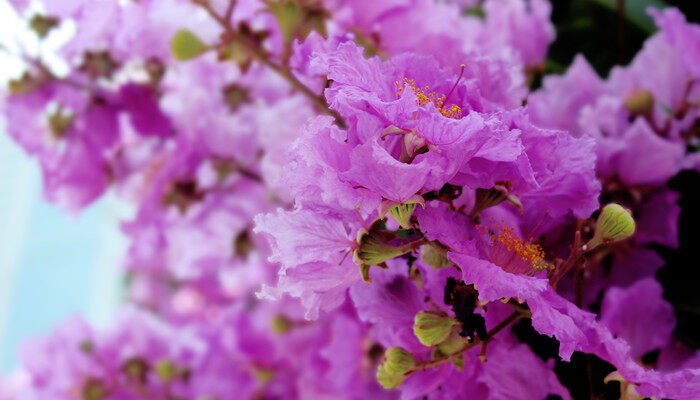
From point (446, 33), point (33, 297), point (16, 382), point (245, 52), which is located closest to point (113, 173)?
point (245, 52)

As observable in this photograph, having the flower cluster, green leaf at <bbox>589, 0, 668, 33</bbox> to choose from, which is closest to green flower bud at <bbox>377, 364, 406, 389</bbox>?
the flower cluster

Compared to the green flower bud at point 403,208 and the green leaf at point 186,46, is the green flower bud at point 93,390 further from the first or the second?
the green flower bud at point 403,208

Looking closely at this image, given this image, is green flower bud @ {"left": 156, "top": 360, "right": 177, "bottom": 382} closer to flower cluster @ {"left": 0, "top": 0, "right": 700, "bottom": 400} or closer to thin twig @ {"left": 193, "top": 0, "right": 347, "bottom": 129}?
flower cluster @ {"left": 0, "top": 0, "right": 700, "bottom": 400}

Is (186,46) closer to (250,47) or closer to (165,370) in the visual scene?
(250,47)

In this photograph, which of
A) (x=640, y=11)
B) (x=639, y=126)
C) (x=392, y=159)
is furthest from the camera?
(x=640, y=11)

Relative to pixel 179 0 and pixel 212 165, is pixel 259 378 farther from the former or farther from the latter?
pixel 179 0

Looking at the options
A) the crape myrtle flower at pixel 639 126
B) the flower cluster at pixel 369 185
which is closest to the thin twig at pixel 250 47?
the flower cluster at pixel 369 185

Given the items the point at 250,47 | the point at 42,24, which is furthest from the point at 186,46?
the point at 42,24
